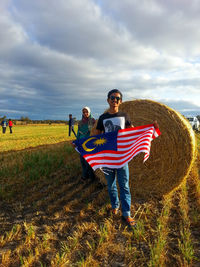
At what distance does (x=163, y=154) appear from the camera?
4.53 meters

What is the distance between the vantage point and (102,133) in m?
3.88

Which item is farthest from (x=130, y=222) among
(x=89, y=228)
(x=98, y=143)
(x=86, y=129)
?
(x=86, y=129)

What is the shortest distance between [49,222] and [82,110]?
11.1ft

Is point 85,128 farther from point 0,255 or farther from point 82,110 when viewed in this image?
point 0,255

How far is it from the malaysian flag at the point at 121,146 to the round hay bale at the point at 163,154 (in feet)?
3.00

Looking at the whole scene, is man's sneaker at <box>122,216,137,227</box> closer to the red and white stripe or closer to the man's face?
the red and white stripe

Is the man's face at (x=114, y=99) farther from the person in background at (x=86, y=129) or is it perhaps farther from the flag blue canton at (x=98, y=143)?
the person in background at (x=86, y=129)

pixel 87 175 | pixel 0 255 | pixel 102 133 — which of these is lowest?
pixel 0 255

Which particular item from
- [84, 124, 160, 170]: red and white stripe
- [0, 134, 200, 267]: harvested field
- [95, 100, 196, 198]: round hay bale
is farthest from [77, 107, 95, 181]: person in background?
[84, 124, 160, 170]: red and white stripe

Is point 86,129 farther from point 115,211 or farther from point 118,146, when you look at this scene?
point 115,211

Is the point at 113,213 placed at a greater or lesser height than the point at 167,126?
lesser

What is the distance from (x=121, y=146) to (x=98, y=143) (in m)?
0.47

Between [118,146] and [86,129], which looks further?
[86,129]

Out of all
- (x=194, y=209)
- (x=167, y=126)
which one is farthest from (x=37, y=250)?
(x=167, y=126)
